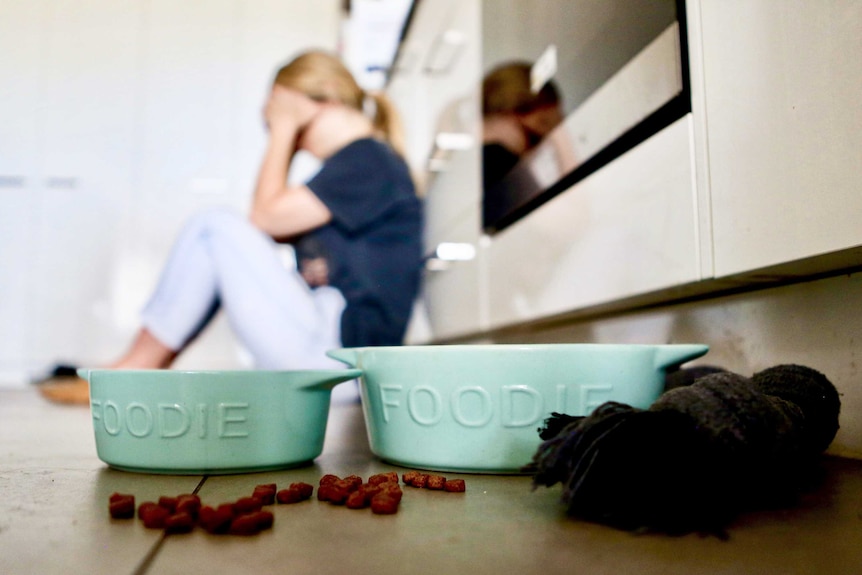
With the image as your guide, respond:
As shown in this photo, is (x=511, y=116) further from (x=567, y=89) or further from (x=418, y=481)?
(x=418, y=481)

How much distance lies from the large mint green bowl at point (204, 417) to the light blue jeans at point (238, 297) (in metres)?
1.26

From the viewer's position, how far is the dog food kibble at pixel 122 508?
33 cm

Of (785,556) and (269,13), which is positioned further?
(269,13)

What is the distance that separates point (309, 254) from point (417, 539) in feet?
6.22

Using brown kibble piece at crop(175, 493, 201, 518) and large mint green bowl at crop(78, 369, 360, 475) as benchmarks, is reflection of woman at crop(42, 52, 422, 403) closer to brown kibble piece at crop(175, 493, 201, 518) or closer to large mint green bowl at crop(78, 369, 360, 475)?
large mint green bowl at crop(78, 369, 360, 475)

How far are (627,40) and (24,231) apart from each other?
7.96ft

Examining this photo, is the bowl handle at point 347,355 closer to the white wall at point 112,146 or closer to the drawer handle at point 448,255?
the drawer handle at point 448,255

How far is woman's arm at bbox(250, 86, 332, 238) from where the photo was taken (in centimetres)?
203

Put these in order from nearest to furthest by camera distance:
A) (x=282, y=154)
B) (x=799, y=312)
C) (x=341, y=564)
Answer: (x=341, y=564), (x=799, y=312), (x=282, y=154)

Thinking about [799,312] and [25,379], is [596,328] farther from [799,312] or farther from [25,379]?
[25,379]

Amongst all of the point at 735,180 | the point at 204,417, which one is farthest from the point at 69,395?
the point at 735,180

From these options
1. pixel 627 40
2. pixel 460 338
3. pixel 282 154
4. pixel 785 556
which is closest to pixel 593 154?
pixel 627 40

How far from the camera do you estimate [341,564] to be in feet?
0.86

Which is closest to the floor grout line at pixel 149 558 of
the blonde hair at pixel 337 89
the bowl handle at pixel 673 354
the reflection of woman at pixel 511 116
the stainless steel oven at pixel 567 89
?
the bowl handle at pixel 673 354
